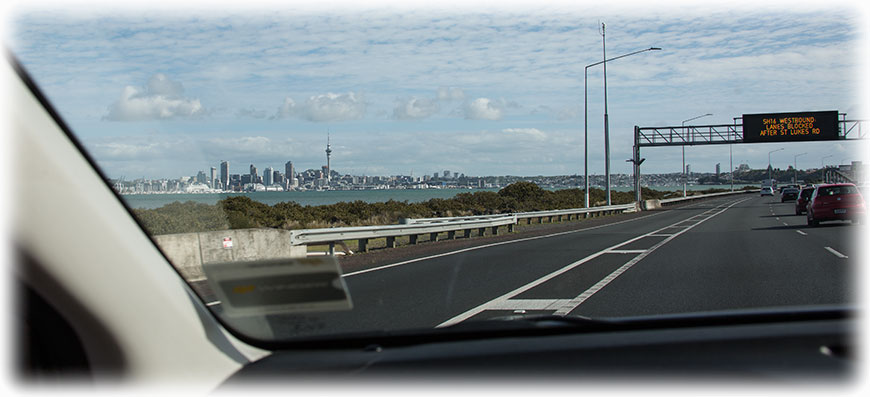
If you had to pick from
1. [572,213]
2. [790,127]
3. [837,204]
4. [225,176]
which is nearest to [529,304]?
[225,176]

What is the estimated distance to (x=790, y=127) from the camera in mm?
54688

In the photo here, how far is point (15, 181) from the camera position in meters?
2.38

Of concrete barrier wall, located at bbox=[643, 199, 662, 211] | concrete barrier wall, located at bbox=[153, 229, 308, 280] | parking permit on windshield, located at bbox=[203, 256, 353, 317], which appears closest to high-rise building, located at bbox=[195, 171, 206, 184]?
concrete barrier wall, located at bbox=[153, 229, 308, 280]

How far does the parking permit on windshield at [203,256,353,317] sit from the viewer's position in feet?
11.2

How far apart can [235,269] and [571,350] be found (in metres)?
1.57

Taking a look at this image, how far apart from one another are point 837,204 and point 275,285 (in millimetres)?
26609

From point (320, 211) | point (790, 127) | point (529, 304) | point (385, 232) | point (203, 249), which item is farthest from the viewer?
point (790, 127)

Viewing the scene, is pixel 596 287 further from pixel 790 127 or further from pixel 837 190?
pixel 790 127

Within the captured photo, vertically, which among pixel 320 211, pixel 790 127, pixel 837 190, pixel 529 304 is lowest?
pixel 529 304

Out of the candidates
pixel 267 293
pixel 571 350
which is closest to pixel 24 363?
pixel 267 293

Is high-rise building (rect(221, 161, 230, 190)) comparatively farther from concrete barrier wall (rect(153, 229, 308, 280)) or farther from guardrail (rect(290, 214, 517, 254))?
guardrail (rect(290, 214, 517, 254))

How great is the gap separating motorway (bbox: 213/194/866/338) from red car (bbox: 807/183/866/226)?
7528 mm

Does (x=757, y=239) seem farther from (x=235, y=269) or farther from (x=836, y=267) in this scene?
(x=235, y=269)

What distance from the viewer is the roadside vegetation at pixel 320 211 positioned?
3834 millimetres
